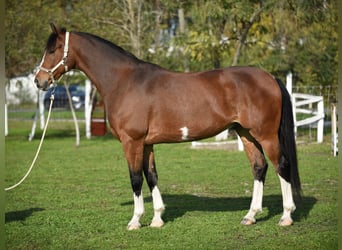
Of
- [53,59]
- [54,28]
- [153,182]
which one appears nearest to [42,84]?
[53,59]

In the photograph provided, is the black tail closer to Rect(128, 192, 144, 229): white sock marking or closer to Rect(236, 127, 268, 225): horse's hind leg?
Rect(236, 127, 268, 225): horse's hind leg

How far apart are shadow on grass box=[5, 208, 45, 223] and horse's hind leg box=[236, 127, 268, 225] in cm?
297

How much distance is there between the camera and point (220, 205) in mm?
8789

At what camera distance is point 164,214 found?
8.17 m

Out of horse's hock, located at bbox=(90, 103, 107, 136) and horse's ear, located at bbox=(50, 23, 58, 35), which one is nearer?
horse's ear, located at bbox=(50, 23, 58, 35)

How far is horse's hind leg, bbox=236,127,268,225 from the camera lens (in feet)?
25.2

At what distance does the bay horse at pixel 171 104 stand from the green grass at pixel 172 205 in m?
0.43

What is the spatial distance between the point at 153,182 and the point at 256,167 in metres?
1.36

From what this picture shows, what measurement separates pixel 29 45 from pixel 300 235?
14.2 metres

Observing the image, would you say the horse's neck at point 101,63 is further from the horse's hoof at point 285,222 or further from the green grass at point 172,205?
the horse's hoof at point 285,222

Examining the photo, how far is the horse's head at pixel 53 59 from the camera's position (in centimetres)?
754

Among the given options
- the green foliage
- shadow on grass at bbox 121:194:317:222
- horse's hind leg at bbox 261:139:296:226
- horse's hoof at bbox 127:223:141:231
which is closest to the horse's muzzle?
horse's hoof at bbox 127:223:141:231

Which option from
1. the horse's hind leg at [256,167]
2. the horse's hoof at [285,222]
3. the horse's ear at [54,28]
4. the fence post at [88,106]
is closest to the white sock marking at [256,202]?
the horse's hind leg at [256,167]

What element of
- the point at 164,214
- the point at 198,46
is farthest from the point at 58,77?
the point at 198,46
